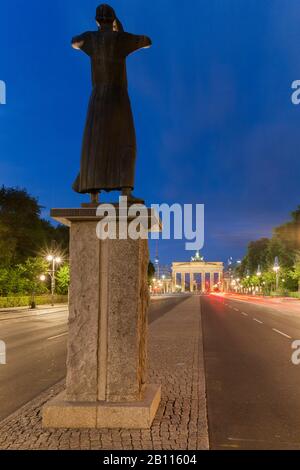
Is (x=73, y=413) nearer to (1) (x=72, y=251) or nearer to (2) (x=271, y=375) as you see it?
(1) (x=72, y=251)

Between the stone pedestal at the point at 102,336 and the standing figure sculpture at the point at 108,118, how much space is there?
0.62 meters

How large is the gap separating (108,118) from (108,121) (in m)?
0.04

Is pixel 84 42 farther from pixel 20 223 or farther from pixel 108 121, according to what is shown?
pixel 20 223

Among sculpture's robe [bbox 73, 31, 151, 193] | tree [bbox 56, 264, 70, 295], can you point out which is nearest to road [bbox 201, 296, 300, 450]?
sculpture's robe [bbox 73, 31, 151, 193]

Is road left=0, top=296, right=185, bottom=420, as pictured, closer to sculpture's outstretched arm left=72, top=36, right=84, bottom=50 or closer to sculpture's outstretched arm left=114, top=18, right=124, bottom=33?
sculpture's outstretched arm left=72, top=36, right=84, bottom=50

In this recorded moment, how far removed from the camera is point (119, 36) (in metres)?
6.38

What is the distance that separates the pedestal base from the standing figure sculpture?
271 cm

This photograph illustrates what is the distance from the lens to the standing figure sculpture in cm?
624

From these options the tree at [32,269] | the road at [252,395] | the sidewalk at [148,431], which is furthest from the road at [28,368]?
the tree at [32,269]

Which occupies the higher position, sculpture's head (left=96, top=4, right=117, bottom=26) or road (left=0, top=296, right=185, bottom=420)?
sculpture's head (left=96, top=4, right=117, bottom=26)

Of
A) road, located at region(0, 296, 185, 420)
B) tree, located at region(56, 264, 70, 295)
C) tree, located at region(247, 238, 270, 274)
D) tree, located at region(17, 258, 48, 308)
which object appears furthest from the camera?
tree, located at region(247, 238, 270, 274)

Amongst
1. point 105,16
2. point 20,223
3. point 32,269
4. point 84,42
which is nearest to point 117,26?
point 105,16

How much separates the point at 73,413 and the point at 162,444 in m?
1.22
